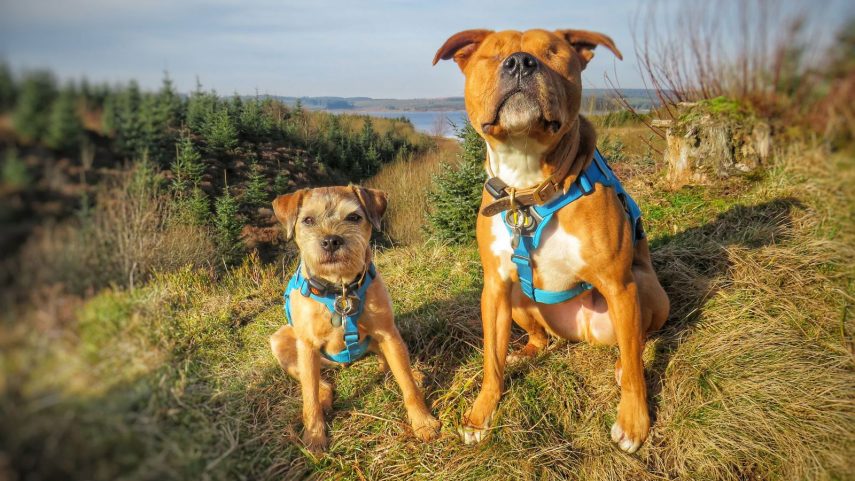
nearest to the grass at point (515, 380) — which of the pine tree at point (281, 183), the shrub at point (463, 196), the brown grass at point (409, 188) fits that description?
the shrub at point (463, 196)

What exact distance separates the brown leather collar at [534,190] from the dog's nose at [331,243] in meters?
0.93

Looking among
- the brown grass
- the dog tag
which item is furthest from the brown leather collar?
the brown grass

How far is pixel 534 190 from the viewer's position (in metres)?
2.88

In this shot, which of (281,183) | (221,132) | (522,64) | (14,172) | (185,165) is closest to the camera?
(14,172)

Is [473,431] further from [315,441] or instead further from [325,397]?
[325,397]

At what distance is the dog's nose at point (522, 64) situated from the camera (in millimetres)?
2646

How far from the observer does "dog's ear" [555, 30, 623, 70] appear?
2.93 meters

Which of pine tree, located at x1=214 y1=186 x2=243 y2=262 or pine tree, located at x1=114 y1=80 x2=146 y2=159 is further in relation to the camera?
pine tree, located at x1=214 y1=186 x2=243 y2=262

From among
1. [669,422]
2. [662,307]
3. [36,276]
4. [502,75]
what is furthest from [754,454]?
[36,276]

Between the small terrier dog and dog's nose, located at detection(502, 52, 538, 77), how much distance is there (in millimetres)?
1414

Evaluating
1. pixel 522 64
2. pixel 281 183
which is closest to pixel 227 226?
pixel 281 183

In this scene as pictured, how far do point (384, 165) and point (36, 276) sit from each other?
44.8ft

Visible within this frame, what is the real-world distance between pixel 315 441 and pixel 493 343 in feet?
4.13

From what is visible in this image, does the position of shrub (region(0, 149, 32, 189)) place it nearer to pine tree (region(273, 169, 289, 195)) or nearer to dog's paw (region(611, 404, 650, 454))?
dog's paw (region(611, 404, 650, 454))
